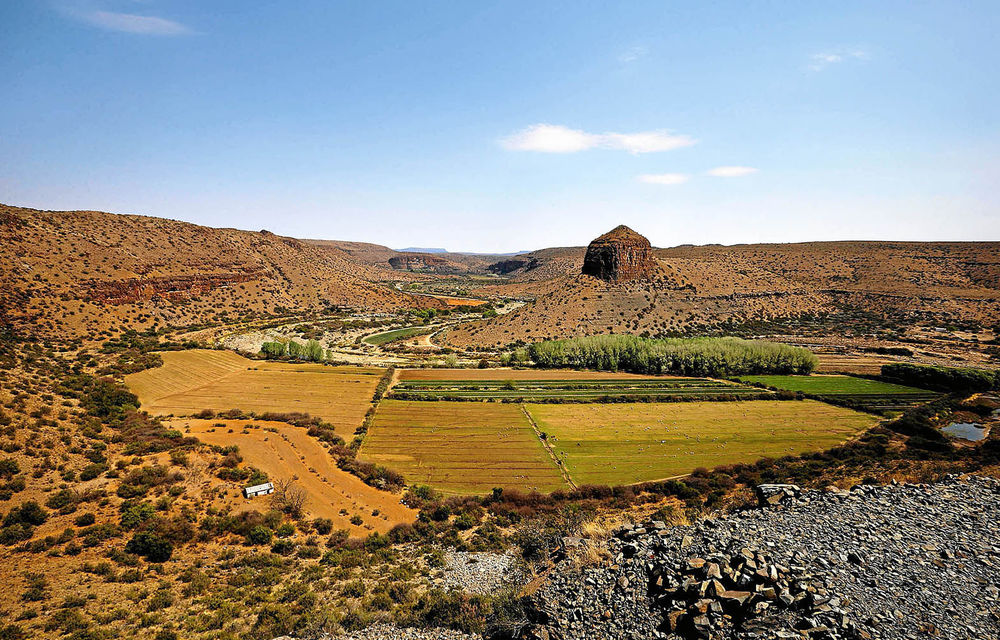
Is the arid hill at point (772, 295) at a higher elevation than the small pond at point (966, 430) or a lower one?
higher

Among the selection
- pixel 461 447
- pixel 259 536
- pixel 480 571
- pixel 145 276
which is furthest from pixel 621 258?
pixel 145 276

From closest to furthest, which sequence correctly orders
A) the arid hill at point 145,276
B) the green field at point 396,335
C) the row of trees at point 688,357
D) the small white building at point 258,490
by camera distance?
the small white building at point 258,490 → the row of trees at point 688,357 → the arid hill at point 145,276 → the green field at point 396,335

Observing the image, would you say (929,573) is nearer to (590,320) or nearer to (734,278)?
(590,320)

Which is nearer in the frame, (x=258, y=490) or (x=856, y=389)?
(x=258, y=490)

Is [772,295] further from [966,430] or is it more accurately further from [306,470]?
[306,470]

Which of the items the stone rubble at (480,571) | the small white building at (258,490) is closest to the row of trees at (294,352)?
the small white building at (258,490)

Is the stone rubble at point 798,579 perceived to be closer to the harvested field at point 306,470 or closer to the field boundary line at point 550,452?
the harvested field at point 306,470

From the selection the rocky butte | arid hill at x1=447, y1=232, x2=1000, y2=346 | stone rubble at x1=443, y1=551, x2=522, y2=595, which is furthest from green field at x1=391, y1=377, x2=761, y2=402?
the rocky butte
